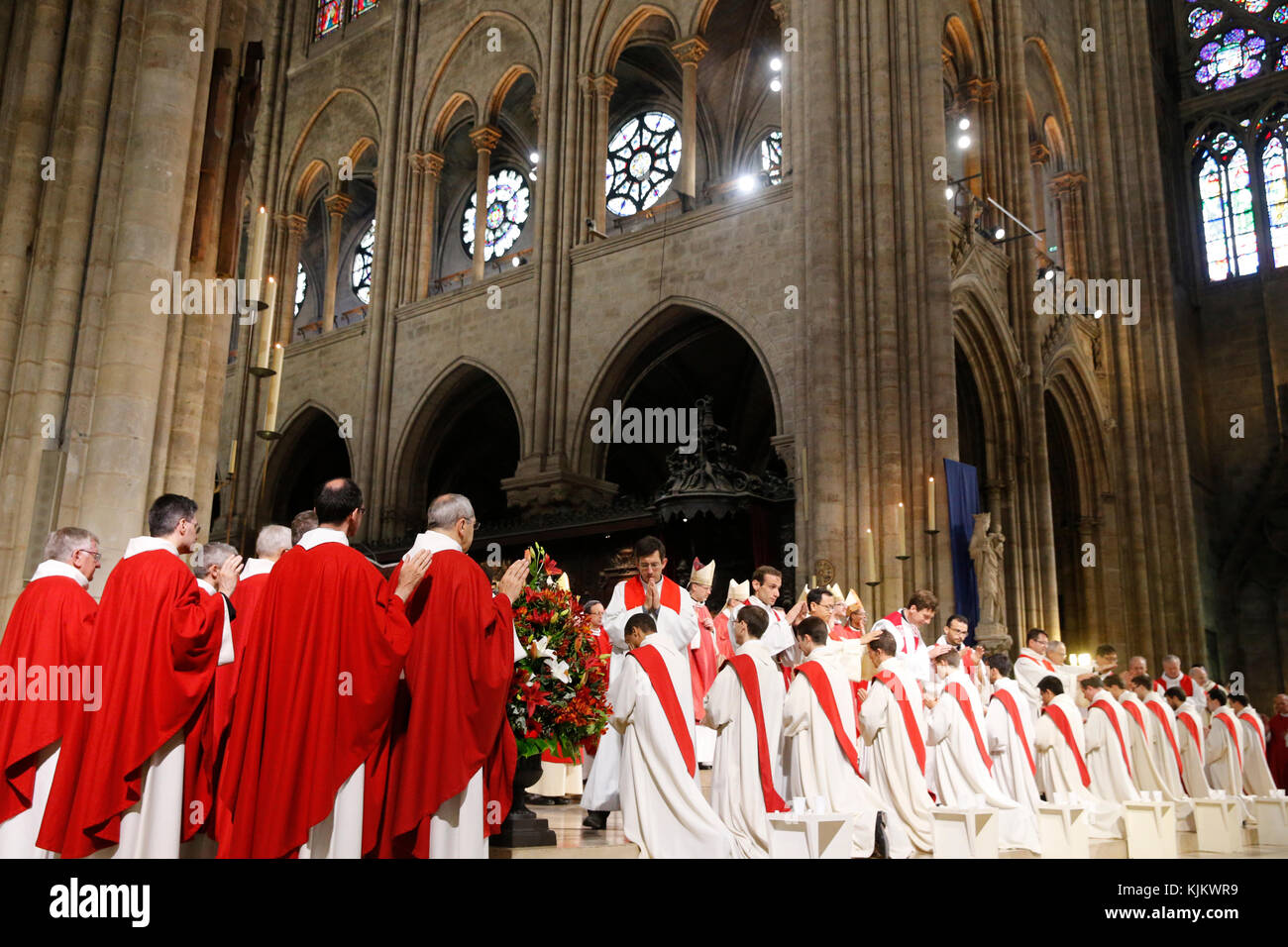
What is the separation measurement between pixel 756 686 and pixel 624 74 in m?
18.9

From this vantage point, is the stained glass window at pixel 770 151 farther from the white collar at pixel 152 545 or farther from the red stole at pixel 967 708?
the white collar at pixel 152 545

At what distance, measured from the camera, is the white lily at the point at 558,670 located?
5.01 meters

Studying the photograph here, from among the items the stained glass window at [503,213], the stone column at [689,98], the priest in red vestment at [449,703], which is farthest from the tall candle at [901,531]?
the stained glass window at [503,213]

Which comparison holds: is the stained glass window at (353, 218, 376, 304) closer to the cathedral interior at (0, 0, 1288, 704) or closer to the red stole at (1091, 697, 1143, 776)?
the cathedral interior at (0, 0, 1288, 704)

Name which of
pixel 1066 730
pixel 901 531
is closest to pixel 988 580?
pixel 901 531

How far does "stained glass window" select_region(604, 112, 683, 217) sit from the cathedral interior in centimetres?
14

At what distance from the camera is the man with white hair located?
4.36 metres

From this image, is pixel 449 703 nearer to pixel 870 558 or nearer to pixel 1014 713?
pixel 1014 713

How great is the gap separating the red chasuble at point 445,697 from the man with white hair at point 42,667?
4.18 feet

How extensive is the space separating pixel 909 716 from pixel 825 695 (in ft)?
3.45

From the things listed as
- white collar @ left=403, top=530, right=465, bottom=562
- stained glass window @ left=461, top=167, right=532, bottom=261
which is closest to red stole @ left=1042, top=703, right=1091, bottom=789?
white collar @ left=403, top=530, right=465, bottom=562

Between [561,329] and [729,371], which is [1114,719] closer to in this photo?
[561,329]

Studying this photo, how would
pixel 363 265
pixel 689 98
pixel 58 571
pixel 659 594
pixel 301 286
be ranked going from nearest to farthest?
pixel 58 571 < pixel 659 594 < pixel 689 98 < pixel 363 265 < pixel 301 286

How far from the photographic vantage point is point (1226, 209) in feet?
81.6
